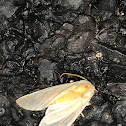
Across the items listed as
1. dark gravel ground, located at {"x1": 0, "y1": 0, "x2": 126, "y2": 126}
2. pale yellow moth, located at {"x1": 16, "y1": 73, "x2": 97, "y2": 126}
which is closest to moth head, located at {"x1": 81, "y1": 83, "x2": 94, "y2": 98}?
pale yellow moth, located at {"x1": 16, "y1": 73, "x2": 97, "y2": 126}

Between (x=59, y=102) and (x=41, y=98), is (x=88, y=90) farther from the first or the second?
(x=41, y=98)

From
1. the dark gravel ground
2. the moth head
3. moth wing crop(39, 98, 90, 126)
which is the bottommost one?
moth wing crop(39, 98, 90, 126)

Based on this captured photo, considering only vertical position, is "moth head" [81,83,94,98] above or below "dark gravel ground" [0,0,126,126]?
below

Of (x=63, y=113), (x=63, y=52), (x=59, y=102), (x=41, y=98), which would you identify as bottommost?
(x=63, y=113)

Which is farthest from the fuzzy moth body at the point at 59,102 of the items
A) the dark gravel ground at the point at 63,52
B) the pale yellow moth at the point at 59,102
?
the dark gravel ground at the point at 63,52

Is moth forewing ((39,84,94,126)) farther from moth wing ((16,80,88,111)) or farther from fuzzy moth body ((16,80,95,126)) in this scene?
moth wing ((16,80,88,111))

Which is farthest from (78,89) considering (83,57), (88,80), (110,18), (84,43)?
(110,18)

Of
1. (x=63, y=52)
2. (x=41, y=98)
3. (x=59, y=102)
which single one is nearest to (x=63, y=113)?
(x=59, y=102)
